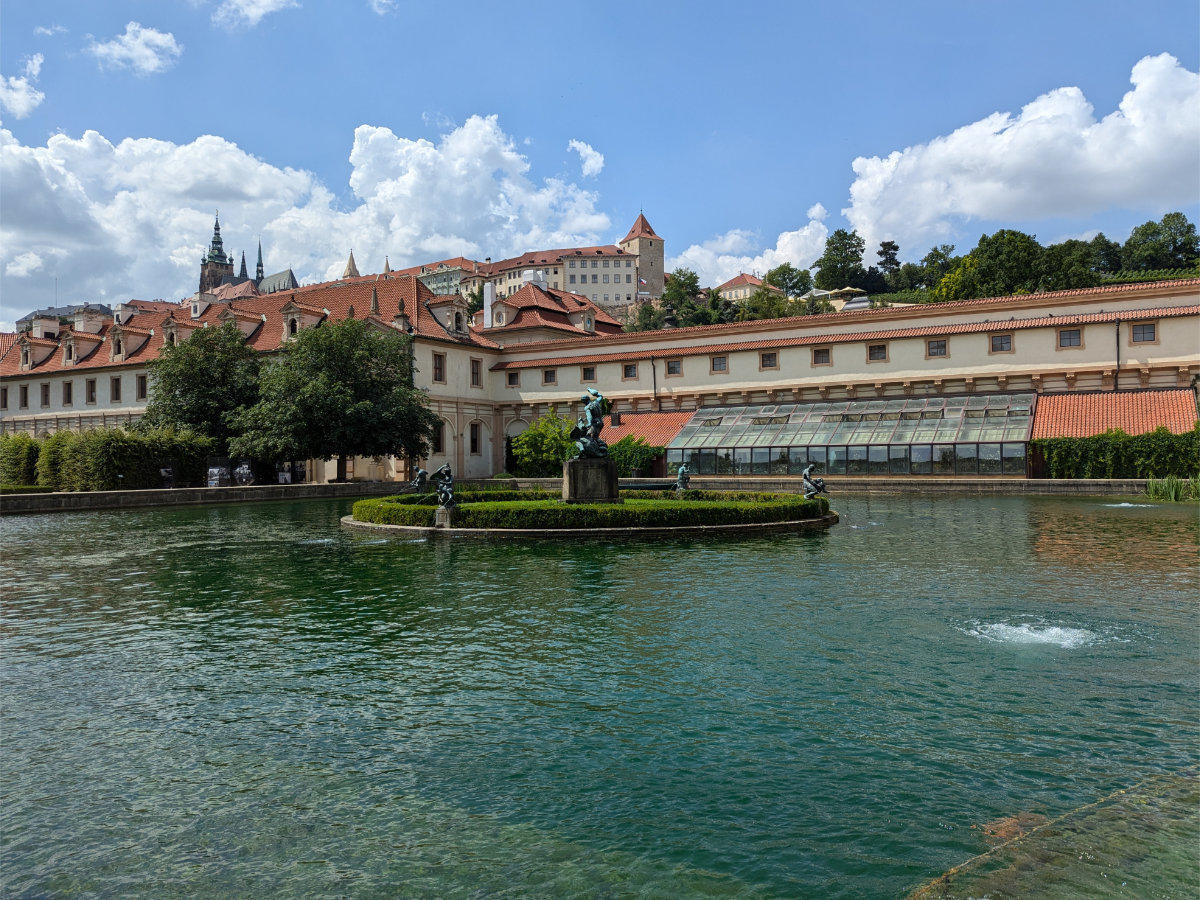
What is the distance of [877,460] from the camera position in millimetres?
43375

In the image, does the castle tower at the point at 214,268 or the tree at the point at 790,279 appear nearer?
the tree at the point at 790,279

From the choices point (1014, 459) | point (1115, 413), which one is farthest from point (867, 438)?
point (1115, 413)

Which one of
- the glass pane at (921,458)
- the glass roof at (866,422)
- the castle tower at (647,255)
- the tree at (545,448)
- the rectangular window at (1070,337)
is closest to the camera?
the glass pane at (921,458)

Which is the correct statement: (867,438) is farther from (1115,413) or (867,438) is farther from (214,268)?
(214,268)

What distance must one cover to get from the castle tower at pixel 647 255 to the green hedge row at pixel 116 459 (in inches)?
5022

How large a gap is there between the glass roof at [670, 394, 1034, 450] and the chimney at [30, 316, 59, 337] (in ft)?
193

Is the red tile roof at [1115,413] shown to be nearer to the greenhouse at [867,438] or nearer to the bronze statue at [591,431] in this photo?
the greenhouse at [867,438]

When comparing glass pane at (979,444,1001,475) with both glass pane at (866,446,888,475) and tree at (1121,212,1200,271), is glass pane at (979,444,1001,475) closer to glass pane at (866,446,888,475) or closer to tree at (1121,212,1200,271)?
glass pane at (866,446,888,475)

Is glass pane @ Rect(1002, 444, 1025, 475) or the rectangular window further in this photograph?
the rectangular window

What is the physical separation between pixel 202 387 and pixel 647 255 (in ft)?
416

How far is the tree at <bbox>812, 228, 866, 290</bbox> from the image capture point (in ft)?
424

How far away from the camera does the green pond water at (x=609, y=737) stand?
531 centimetres

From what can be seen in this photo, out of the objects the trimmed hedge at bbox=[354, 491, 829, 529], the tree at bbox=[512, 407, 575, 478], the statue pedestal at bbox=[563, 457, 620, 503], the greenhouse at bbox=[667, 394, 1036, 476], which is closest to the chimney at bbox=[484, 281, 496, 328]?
the tree at bbox=[512, 407, 575, 478]


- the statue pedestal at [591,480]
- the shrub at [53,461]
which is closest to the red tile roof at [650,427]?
the statue pedestal at [591,480]
